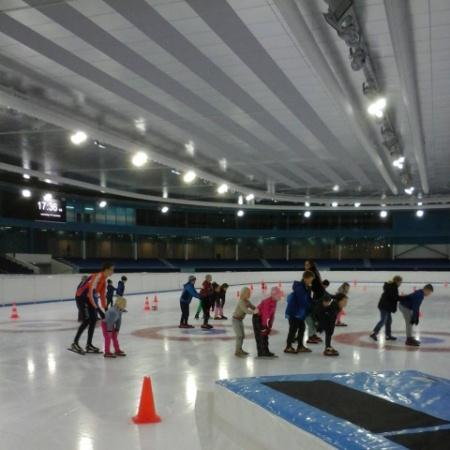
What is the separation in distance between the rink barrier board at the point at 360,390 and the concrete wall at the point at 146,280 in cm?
1915

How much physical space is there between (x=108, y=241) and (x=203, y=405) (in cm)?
4370

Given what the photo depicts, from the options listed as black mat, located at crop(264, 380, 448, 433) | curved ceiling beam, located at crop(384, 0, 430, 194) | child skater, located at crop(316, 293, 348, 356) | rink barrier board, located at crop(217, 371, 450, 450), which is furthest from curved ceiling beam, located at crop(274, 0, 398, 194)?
black mat, located at crop(264, 380, 448, 433)

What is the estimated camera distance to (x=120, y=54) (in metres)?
10.6

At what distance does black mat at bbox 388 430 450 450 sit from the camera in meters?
2.57

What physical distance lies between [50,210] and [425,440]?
3143 centimetres

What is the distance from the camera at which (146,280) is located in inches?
1163

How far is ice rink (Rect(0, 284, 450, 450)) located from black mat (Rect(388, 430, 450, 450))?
2.41 m

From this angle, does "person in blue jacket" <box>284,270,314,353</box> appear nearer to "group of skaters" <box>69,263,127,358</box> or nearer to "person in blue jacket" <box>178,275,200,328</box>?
"group of skaters" <box>69,263,127,358</box>

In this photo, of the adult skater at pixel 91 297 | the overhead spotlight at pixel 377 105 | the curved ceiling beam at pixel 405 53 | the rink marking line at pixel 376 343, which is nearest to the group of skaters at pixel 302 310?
the rink marking line at pixel 376 343

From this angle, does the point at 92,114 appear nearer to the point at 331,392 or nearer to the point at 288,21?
the point at 288,21

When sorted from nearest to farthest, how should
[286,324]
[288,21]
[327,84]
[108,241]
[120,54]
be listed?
[288,21] < [120,54] < [327,84] < [286,324] < [108,241]

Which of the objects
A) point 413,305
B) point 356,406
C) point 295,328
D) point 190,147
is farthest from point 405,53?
point 190,147

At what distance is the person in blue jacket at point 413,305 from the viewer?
33.8ft

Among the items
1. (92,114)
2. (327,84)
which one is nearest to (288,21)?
(327,84)
